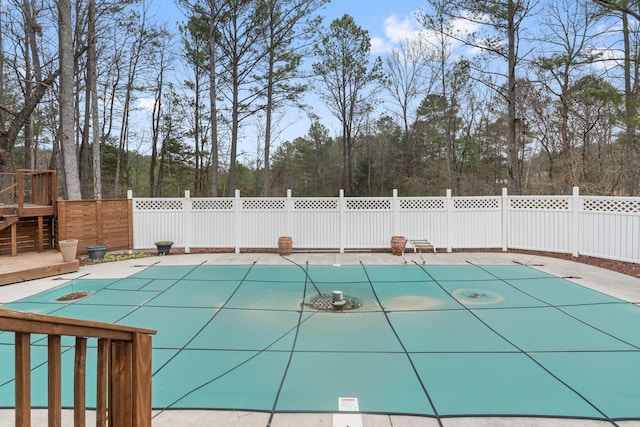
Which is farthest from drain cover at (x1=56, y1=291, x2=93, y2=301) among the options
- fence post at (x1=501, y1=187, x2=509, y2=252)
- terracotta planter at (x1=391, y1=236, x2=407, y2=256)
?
fence post at (x1=501, y1=187, x2=509, y2=252)

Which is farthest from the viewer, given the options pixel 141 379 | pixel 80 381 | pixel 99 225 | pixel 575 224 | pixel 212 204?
pixel 212 204

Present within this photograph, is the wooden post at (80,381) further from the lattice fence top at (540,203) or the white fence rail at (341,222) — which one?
the lattice fence top at (540,203)

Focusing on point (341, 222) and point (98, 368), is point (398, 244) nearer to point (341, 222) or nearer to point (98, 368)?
point (341, 222)

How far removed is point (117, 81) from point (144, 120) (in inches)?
91.3

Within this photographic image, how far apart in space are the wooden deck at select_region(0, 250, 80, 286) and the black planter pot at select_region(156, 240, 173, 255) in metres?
1.66

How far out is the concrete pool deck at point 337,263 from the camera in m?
2.05

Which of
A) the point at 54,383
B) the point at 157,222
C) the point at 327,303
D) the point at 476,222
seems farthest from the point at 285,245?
the point at 54,383

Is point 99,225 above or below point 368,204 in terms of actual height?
below

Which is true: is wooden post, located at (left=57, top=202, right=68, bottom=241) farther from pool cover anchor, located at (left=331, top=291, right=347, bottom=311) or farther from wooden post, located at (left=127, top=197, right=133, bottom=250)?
pool cover anchor, located at (left=331, top=291, right=347, bottom=311)

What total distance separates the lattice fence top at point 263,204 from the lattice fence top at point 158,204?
1569 millimetres

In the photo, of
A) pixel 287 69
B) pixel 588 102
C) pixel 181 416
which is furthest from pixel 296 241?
pixel 588 102

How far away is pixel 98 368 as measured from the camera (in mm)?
1328

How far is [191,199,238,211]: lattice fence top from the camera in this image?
26.1 ft

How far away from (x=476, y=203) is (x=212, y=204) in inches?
244
